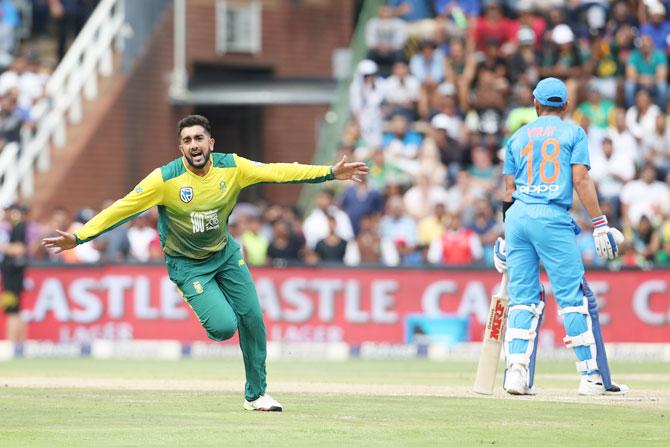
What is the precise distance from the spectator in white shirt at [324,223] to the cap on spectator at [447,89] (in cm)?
271

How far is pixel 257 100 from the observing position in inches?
1129

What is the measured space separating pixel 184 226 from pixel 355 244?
1119 cm

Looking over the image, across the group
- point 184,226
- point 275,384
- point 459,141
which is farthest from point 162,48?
point 184,226

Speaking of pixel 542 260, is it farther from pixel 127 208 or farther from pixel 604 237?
pixel 127 208

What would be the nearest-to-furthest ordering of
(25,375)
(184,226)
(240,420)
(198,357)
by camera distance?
(240,420)
(184,226)
(25,375)
(198,357)

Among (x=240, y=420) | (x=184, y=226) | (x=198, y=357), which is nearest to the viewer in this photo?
(x=240, y=420)

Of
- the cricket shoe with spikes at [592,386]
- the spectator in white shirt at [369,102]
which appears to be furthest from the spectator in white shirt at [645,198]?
the cricket shoe with spikes at [592,386]

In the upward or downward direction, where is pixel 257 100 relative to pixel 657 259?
upward

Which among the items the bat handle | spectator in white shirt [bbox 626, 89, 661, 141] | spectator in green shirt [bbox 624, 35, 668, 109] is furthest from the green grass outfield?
spectator in green shirt [bbox 624, 35, 668, 109]

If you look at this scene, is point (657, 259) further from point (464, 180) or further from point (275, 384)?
point (275, 384)

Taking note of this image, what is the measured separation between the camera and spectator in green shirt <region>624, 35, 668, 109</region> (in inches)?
936

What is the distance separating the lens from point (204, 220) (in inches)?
439

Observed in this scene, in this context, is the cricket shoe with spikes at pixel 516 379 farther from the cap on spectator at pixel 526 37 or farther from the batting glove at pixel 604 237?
the cap on spectator at pixel 526 37

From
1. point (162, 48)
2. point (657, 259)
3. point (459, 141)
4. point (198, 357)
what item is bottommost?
point (198, 357)
